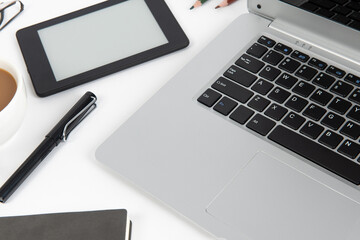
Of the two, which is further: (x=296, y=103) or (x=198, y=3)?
(x=198, y=3)

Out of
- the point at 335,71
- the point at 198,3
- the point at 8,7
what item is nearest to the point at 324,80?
the point at 335,71

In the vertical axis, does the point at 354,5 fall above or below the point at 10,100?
below

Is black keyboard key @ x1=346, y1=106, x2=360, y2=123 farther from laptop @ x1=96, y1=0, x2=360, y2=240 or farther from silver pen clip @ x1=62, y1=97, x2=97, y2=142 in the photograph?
silver pen clip @ x1=62, y1=97, x2=97, y2=142

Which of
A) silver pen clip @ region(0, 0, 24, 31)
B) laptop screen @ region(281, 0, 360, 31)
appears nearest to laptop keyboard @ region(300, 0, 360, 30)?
laptop screen @ region(281, 0, 360, 31)

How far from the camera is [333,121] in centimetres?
55

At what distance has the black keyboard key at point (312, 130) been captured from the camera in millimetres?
538

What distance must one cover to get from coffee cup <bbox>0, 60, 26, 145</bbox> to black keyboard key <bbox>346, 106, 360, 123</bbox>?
372mm

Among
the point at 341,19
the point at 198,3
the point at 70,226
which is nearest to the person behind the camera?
the point at 70,226

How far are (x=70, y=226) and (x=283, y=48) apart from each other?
0.34m

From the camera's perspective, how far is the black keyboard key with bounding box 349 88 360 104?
564 mm

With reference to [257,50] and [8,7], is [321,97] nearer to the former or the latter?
[257,50]

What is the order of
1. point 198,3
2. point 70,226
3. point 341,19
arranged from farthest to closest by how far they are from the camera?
point 198,3
point 341,19
point 70,226

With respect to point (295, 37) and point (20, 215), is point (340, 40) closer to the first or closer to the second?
point (295, 37)

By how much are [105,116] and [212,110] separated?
0.13 metres
